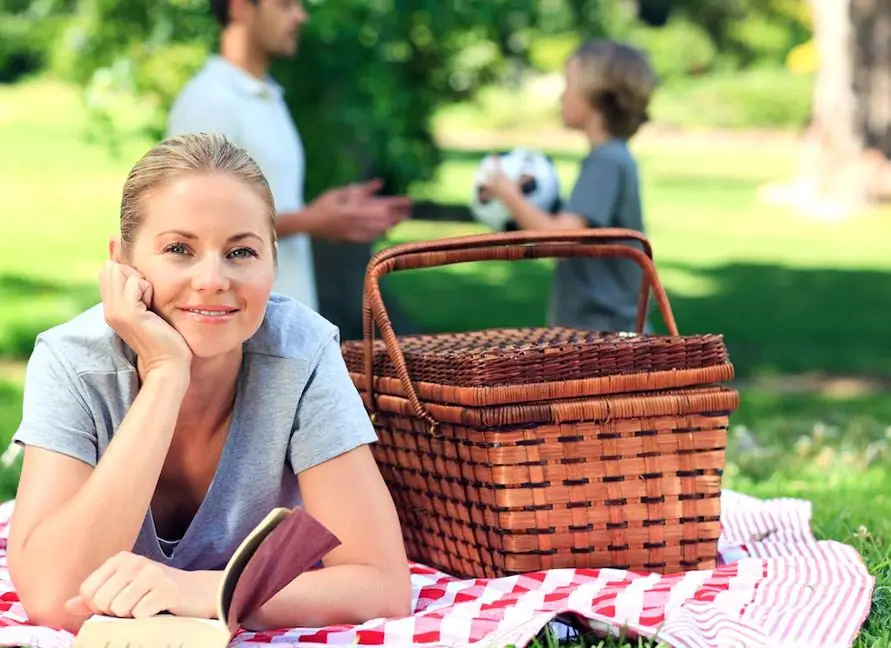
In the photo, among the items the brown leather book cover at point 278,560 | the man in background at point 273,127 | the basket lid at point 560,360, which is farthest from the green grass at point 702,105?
the brown leather book cover at point 278,560

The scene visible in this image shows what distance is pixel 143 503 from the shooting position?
98.1 inches

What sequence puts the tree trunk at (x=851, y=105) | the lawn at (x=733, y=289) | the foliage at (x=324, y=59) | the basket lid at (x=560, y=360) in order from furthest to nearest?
the tree trunk at (x=851, y=105), the foliage at (x=324, y=59), the lawn at (x=733, y=289), the basket lid at (x=560, y=360)

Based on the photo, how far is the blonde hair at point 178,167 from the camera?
2576 mm

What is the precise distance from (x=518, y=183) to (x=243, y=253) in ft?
7.52

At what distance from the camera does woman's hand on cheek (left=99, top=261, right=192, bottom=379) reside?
2.53 m

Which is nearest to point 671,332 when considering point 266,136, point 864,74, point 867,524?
point 867,524

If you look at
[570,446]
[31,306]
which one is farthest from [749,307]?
[570,446]

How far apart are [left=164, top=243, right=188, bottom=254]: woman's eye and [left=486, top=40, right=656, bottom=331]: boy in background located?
2110 mm

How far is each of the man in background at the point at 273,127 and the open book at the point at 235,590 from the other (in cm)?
208

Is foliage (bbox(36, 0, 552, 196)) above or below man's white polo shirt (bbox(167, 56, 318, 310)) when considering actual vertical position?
above

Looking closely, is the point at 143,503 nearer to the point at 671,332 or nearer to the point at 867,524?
the point at 671,332

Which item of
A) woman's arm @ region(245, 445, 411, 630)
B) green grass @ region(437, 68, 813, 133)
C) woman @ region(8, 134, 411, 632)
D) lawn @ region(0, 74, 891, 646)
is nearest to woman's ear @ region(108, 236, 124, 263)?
woman @ region(8, 134, 411, 632)

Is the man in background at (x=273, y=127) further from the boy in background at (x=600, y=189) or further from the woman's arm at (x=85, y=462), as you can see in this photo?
the woman's arm at (x=85, y=462)

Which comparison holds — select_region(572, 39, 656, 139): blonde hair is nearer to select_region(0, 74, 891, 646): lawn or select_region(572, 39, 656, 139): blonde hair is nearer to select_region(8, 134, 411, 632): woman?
select_region(0, 74, 891, 646): lawn
